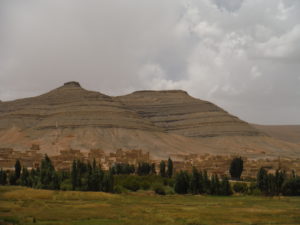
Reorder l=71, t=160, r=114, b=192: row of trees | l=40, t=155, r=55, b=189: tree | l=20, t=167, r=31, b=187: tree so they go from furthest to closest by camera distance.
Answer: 1. l=20, t=167, r=31, b=187: tree
2. l=40, t=155, r=55, b=189: tree
3. l=71, t=160, r=114, b=192: row of trees

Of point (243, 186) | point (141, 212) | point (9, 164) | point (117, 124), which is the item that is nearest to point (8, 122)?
point (117, 124)

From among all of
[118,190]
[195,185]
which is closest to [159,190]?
[195,185]

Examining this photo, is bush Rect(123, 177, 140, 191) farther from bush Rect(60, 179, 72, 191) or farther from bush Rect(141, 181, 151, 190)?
bush Rect(60, 179, 72, 191)

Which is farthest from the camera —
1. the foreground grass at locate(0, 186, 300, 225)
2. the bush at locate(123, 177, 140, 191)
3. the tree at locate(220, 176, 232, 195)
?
the bush at locate(123, 177, 140, 191)

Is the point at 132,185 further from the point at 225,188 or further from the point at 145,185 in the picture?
the point at 225,188

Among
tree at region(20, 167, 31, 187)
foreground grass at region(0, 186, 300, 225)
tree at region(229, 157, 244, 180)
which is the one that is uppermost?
tree at region(229, 157, 244, 180)

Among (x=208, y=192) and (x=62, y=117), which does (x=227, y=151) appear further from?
(x=208, y=192)

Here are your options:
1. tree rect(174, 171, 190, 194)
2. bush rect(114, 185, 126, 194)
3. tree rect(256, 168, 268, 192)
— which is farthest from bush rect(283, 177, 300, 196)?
bush rect(114, 185, 126, 194)

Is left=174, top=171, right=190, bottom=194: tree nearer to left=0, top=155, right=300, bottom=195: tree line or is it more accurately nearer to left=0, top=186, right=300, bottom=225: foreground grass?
left=0, top=155, right=300, bottom=195: tree line

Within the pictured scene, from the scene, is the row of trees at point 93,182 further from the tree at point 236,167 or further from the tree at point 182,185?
the tree at point 236,167

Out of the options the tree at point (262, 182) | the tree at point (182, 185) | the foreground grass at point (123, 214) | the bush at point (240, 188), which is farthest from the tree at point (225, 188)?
the foreground grass at point (123, 214)

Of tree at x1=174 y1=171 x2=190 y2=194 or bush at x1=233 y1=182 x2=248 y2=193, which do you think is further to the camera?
bush at x1=233 y1=182 x2=248 y2=193

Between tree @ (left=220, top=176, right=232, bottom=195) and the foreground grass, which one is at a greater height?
tree @ (left=220, top=176, right=232, bottom=195)

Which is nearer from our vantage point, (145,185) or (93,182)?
(93,182)
